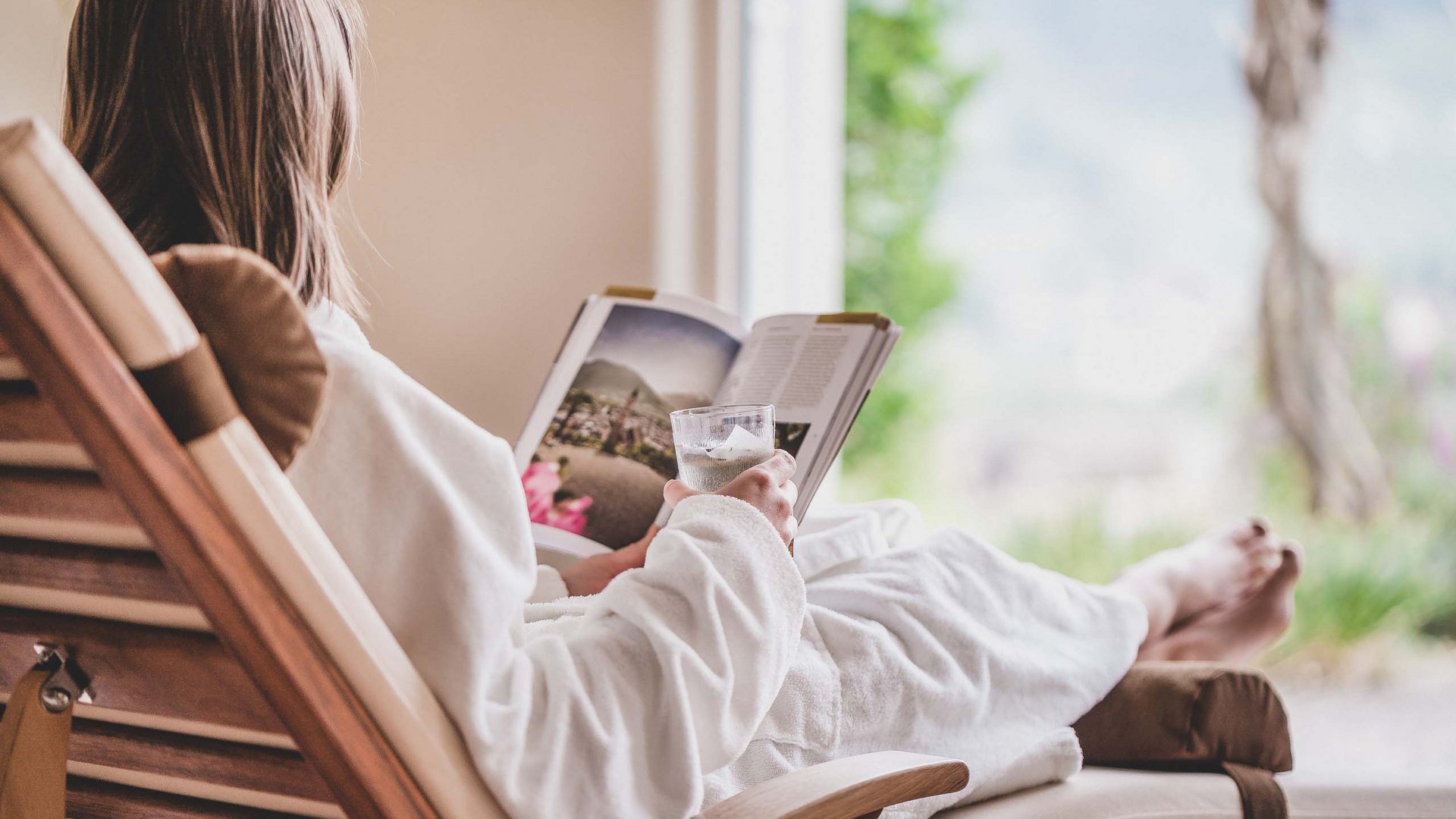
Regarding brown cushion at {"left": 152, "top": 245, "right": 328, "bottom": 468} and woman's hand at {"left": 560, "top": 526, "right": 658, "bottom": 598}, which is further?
woman's hand at {"left": 560, "top": 526, "right": 658, "bottom": 598}

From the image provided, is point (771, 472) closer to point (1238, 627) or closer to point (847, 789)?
point (847, 789)

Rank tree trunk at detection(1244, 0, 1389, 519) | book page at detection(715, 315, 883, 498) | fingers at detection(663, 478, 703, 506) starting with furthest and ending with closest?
1. tree trunk at detection(1244, 0, 1389, 519)
2. book page at detection(715, 315, 883, 498)
3. fingers at detection(663, 478, 703, 506)

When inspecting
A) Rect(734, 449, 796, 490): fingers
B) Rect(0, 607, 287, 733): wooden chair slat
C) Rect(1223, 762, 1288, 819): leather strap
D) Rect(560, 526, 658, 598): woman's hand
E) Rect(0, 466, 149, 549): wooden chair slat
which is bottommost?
Rect(1223, 762, 1288, 819): leather strap

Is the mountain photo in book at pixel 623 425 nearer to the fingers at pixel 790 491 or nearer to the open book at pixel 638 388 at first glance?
the open book at pixel 638 388

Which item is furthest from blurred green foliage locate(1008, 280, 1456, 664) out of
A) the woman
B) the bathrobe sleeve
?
the bathrobe sleeve

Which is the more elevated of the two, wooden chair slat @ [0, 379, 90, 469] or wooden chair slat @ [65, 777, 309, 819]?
wooden chair slat @ [0, 379, 90, 469]

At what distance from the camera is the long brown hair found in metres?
0.79

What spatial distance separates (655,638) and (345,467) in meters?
0.23

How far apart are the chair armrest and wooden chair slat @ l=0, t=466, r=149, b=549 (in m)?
0.39

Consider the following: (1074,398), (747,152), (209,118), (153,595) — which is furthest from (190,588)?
(1074,398)

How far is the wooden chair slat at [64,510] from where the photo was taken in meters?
0.57

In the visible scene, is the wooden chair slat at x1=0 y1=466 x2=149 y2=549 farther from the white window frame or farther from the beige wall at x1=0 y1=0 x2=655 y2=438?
the white window frame

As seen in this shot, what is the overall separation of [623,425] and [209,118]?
2.64ft

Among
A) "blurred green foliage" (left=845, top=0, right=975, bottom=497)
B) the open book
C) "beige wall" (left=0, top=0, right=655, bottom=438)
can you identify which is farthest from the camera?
"blurred green foliage" (left=845, top=0, right=975, bottom=497)
